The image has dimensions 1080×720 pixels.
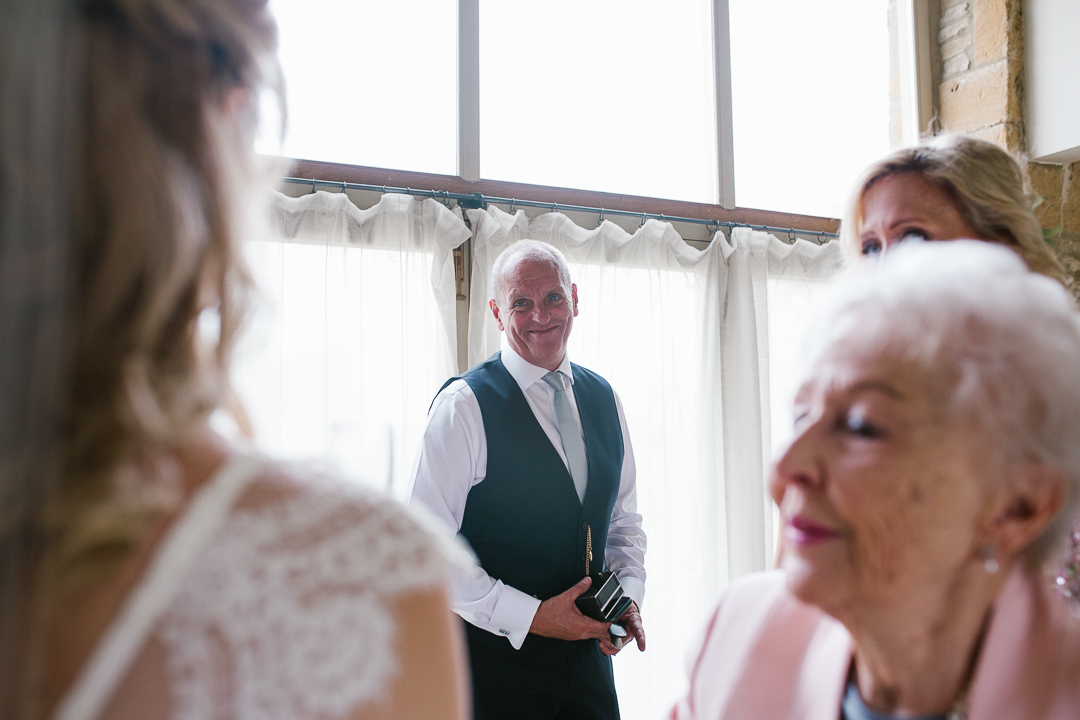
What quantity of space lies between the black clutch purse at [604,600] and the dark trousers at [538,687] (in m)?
0.12

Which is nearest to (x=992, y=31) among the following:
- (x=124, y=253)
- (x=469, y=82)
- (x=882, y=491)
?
(x=469, y=82)

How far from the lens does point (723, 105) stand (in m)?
3.56

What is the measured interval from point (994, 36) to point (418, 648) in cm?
412

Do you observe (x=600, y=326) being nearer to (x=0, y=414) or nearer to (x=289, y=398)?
(x=289, y=398)

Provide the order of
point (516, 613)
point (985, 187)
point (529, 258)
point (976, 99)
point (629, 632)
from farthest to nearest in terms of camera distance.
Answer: point (976, 99) < point (529, 258) < point (629, 632) < point (516, 613) < point (985, 187)

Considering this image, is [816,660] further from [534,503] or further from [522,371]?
[522,371]

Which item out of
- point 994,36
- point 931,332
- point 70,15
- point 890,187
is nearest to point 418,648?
point 70,15

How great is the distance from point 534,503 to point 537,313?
60 cm

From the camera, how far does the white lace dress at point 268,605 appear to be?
1.38 feet

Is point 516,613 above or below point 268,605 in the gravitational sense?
below

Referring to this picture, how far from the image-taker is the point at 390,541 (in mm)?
466

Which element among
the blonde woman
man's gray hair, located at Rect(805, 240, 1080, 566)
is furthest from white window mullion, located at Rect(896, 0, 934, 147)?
the blonde woman

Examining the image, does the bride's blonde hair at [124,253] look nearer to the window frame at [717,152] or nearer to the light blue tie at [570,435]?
the light blue tie at [570,435]

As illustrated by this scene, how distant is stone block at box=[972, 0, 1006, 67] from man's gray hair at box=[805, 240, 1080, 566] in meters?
3.31
